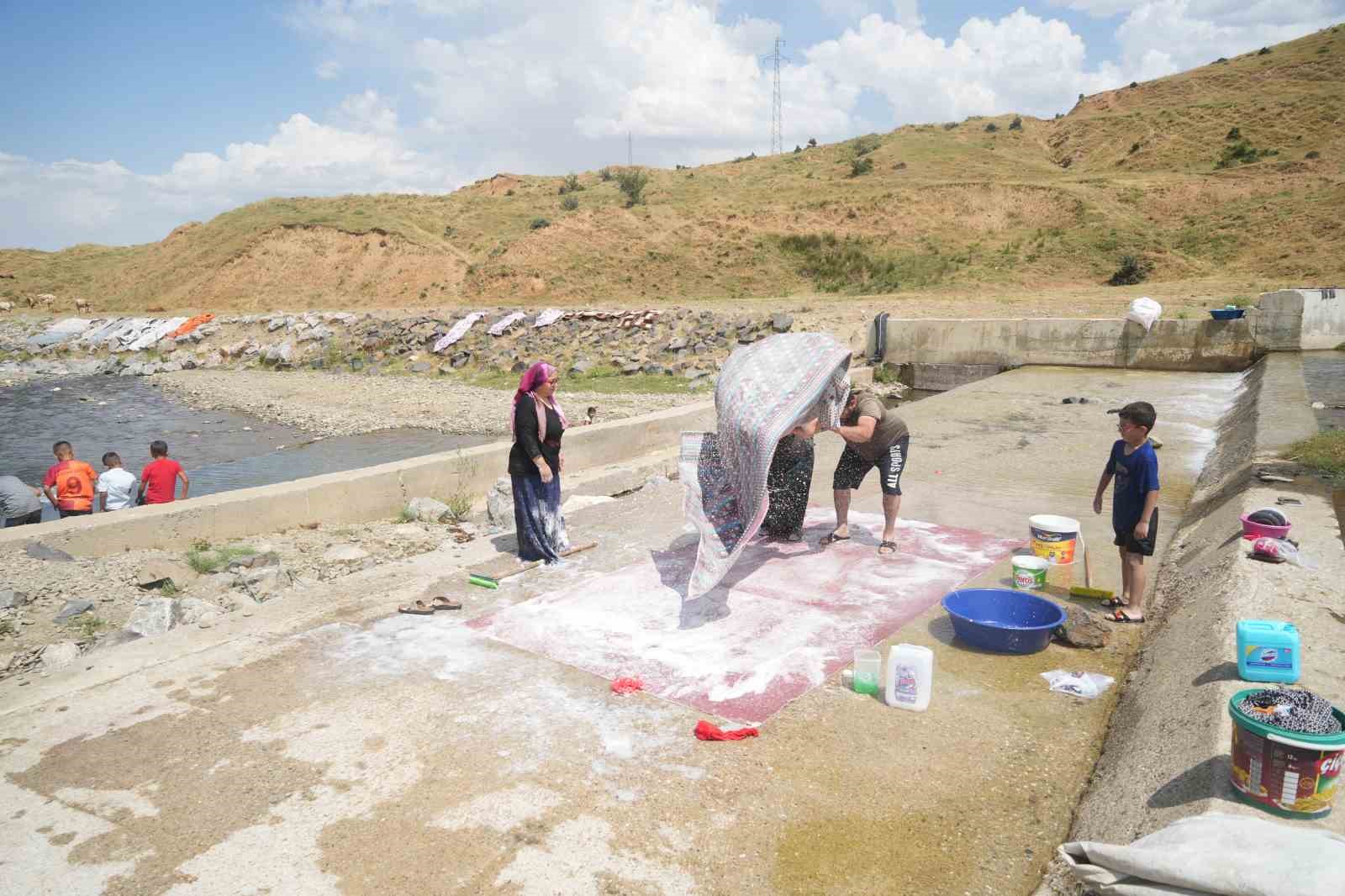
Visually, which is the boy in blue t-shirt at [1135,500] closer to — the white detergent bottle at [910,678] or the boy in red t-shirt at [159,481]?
the white detergent bottle at [910,678]

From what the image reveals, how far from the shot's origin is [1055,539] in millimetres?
5516

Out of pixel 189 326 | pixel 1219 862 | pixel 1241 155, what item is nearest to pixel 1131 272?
pixel 1241 155

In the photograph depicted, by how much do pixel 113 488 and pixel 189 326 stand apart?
92.5 ft

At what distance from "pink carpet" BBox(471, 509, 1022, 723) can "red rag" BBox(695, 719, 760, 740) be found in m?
0.15

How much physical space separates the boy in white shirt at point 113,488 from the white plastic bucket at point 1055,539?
8.01 metres

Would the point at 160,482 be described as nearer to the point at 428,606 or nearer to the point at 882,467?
the point at 428,606

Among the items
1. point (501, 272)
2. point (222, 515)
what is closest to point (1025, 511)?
point (222, 515)

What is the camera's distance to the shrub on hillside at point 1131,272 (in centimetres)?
3114

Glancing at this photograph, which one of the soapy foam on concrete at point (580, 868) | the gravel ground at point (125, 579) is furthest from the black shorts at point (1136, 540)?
the gravel ground at point (125, 579)

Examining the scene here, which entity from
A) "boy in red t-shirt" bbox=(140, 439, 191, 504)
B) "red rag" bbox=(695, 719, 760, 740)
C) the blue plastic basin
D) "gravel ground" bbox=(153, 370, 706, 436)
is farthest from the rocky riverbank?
"red rag" bbox=(695, 719, 760, 740)

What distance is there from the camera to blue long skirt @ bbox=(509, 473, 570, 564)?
6254mm

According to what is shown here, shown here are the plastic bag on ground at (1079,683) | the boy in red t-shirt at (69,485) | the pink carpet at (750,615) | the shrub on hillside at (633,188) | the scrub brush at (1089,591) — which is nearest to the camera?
the plastic bag on ground at (1079,683)

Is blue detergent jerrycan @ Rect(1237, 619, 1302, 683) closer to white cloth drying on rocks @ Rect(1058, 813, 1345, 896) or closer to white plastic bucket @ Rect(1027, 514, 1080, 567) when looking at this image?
white cloth drying on rocks @ Rect(1058, 813, 1345, 896)

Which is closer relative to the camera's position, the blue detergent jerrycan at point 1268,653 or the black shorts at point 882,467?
the blue detergent jerrycan at point 1268,653
